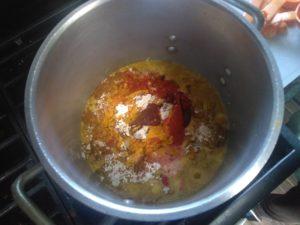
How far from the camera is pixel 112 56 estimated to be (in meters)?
0.90

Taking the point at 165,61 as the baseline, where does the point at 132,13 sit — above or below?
above

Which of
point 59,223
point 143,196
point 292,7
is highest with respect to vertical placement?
point 292,7

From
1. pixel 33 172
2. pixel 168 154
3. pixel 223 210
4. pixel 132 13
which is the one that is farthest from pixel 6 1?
pixel 223 210

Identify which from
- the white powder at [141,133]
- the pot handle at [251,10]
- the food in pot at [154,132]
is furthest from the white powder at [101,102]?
the pot handle at [251,10]

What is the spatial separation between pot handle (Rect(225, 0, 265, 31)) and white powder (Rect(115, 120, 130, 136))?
0.37 m

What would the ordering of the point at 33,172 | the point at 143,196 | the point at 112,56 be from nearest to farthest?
the point at 33,172 → the point at 143,196 → the point at 112,56

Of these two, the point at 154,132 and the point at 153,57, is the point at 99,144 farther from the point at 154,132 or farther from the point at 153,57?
the point at 153,57

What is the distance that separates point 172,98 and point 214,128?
131mm

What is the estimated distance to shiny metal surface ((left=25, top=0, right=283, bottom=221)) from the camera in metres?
0.58

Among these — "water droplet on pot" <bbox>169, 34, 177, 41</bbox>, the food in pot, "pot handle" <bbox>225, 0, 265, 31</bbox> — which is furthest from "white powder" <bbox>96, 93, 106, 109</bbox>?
Answer: "pot handle" <bbox>225, 0, 265, 31</bbox>

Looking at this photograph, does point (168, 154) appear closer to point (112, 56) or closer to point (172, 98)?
point (172, 98)

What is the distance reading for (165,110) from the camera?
0.88m

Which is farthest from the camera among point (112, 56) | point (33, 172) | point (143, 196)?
point (112, 56)

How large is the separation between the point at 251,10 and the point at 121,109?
383 mm
